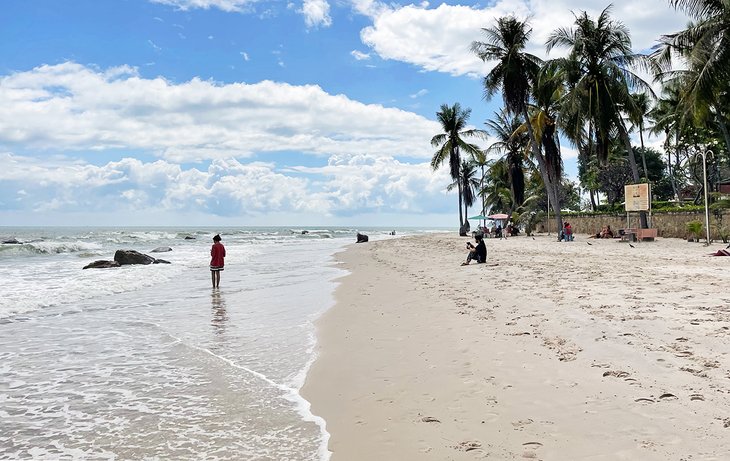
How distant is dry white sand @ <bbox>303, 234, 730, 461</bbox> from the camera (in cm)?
351

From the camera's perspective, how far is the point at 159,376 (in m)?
5.83

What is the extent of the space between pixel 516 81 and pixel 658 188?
28.9m

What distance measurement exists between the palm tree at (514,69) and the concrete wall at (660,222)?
14.1ft

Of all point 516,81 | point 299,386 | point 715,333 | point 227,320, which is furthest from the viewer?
point 516,81

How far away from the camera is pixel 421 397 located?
4625mm

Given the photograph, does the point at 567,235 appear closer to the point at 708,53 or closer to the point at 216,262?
the point at 708,53

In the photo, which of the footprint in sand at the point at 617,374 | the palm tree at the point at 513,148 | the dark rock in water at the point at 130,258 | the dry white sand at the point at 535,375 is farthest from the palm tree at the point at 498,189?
the footprint in sand at the point at 617,374

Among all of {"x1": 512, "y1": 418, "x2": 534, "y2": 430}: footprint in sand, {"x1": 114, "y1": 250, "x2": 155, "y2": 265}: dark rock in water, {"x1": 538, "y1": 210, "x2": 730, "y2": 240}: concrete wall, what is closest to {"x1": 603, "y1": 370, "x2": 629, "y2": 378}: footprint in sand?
{"x1": 512, "y1": 418, "x2": 534, "y2": 430}: footprint in sand

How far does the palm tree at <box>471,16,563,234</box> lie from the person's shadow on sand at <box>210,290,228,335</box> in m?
24.6

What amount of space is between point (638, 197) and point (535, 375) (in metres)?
24.8

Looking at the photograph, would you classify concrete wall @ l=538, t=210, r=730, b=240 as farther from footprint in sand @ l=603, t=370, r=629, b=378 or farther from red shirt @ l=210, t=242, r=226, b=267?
footprint in sand @ l=603, t=370, r=629, b=378

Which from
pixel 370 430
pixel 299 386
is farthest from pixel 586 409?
pixel 299 386

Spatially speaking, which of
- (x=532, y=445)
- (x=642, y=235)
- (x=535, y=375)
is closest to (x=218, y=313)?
(x=535, y=375)

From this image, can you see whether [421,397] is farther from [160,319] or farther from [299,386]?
[160,319]
